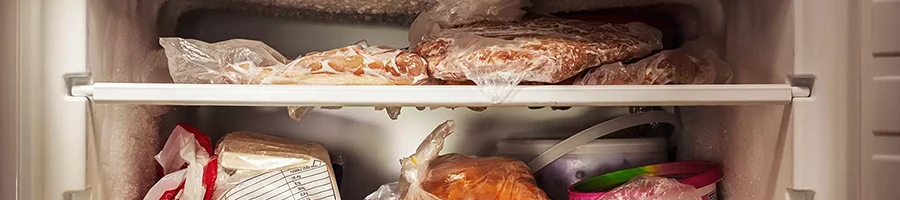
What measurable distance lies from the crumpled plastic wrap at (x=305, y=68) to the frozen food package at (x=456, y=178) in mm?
91

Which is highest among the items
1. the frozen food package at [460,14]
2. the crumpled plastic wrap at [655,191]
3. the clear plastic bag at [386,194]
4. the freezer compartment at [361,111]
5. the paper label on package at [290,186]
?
the frozen food package at [460,14]

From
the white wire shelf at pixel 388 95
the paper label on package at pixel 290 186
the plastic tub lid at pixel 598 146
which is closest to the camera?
the white wire shelf at pixel 388 95

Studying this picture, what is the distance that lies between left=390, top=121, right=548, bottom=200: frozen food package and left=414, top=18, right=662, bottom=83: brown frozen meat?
94mm

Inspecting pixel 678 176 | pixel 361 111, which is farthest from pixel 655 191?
pixel 361 111

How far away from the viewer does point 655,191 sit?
2.87 feet

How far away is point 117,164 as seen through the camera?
0.84m

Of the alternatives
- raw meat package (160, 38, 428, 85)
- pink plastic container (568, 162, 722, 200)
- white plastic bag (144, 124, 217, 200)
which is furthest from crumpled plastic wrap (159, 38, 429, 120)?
pink plastic container (568, 162, 722, 200)

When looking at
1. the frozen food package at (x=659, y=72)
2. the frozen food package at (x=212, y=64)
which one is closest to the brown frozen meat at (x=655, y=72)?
the frozen food package at (x=659, y=72)

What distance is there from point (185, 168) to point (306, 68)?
8.9 inches

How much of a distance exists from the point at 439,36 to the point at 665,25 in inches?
16.6

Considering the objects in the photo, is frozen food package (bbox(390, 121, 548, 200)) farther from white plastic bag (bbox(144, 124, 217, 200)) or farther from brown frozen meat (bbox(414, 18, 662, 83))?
white plastic bag (bbox(144, 124, 217, 200))

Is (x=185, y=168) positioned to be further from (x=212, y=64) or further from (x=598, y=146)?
(x=598, y=146)

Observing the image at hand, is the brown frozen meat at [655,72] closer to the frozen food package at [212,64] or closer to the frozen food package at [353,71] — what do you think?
the frozen food package at [353,71]

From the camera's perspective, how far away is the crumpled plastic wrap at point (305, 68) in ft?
2.64
